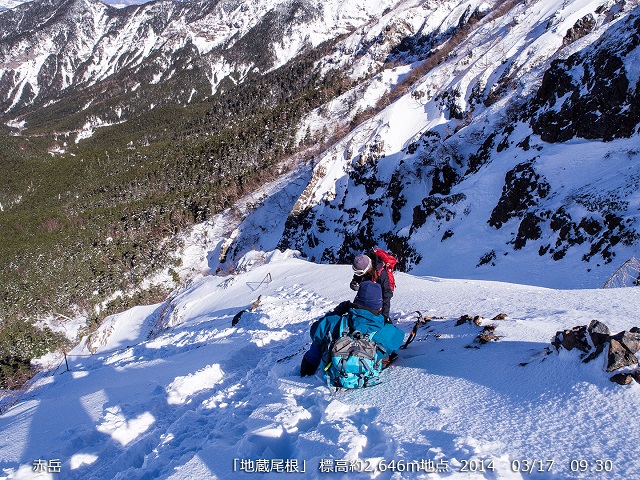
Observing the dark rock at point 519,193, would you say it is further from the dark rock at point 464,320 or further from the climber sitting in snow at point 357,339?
the climber sitting in snow at point 357,339

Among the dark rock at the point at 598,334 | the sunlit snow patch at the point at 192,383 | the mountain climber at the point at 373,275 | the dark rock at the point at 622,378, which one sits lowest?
the sunlit snow patch at the point at 192,383

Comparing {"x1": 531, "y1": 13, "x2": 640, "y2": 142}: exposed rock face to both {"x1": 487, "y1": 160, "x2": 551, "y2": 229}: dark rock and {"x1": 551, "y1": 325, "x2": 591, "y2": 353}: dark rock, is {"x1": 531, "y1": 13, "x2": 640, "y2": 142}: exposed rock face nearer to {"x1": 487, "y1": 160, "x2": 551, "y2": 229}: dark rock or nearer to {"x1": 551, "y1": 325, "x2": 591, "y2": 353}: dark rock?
{"x1": 487, "y1": 160, "x2": 551, "y2": 229}: dark rock

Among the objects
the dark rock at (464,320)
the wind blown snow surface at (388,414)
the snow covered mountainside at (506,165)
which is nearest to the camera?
the wind blown snow surface at (388,414)

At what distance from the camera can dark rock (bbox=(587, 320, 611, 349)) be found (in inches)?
115

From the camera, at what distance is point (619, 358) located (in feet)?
8.99

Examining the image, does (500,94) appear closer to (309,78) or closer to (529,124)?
(529,124)

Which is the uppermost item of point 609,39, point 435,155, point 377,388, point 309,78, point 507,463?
point 309,78

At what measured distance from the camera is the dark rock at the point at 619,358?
9.00 ft

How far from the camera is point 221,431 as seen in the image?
3.70 meters

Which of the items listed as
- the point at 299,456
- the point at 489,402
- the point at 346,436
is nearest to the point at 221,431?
the point at 299,456

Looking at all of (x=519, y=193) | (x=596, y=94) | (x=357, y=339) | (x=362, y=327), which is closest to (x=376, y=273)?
(x=362, y=327)

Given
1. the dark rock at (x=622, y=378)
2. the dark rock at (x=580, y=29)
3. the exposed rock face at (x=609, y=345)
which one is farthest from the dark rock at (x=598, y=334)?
the dark rock at (x=580, y=29)

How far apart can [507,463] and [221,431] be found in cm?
260

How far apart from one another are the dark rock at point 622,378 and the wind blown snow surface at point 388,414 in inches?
1.8
